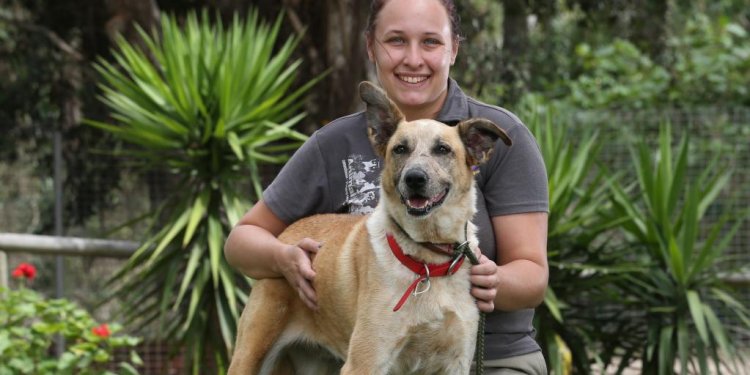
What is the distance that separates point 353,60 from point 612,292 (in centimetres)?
292

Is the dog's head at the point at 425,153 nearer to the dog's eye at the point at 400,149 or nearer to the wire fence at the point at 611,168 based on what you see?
the dog's eye at the point at 400,149

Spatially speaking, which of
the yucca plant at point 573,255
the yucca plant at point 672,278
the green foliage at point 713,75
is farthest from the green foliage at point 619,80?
the yucca plant at point 573,255

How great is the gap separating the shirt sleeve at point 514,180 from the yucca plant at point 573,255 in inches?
124

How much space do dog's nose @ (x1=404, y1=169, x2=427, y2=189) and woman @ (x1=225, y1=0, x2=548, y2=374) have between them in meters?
0.34

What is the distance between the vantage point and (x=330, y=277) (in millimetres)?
3904

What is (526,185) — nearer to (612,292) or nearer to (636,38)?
(612,292)

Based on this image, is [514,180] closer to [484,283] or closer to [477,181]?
[477,181]

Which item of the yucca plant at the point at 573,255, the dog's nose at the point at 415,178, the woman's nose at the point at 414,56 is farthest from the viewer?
the yucca plant at the point at 573,255

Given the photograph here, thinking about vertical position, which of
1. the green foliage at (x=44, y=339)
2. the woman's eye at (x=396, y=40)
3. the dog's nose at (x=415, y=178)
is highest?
the woman's eye at (x=396, y=40)

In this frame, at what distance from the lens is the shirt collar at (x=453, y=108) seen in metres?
4.07

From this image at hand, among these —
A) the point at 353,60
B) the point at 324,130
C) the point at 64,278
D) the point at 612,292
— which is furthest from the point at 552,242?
the point at 64,278

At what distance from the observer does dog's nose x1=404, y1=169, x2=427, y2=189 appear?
11.6ft

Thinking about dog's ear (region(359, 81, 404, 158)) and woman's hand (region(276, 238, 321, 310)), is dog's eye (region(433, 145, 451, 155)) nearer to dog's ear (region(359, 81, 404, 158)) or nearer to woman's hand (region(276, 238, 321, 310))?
dog's ear (region(359, 81, 404, 158))

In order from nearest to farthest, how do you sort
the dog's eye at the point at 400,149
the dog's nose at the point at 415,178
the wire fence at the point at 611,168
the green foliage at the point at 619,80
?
the dog's nose at the point at 415,178 → the dog's eye at the point at 400,149 → the wire fence at the point at 611,168 → the green foliage at the point at 619,80
